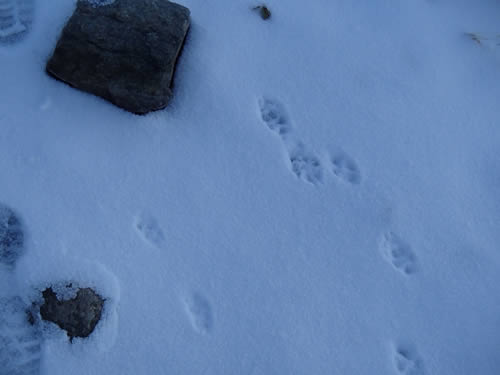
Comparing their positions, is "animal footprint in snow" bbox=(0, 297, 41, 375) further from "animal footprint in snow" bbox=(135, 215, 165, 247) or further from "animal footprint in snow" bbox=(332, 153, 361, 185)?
"animal footprint in snow" bbox=(332, 153, 361, 185)

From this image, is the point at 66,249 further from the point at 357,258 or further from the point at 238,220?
the point at 357,258

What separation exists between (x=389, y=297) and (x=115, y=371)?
933mm

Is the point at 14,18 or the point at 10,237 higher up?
the point at 14,18

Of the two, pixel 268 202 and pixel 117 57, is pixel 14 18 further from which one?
pixel 268 202

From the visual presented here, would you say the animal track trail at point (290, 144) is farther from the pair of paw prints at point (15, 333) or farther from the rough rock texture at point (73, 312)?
the pair of paw prints at point (15, 333)

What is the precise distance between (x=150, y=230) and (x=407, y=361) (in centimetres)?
97

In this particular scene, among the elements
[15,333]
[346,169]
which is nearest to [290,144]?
[346,169]

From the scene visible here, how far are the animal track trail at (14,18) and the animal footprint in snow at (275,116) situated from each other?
3.10 ft

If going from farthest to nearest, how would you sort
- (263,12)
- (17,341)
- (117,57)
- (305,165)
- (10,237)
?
(263,12) < (305,165) < (117,57) < (10,237) < (17,341)

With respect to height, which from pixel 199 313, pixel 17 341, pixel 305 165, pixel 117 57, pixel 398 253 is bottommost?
pixel 17 341

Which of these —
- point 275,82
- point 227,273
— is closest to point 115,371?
point 227,273

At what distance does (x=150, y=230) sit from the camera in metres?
1.69

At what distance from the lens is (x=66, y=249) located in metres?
Answer: 1.60

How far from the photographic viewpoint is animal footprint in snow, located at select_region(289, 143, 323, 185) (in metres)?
1.86
